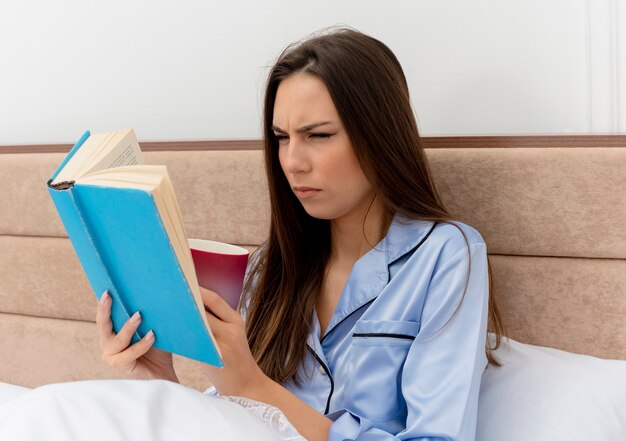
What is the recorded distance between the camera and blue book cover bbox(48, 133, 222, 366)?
0.83 m

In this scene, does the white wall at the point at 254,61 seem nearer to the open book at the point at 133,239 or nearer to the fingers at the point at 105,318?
the open book at the point at 133,239

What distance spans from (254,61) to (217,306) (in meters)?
0.82

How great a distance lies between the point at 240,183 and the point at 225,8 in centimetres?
41

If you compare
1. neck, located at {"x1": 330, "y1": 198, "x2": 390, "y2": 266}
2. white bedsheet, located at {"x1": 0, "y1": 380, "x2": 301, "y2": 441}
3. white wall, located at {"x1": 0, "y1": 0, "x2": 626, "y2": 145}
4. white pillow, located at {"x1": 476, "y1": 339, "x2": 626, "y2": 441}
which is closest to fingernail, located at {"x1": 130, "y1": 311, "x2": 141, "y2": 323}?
white bedsheet, located at {"x1": 0, "y1": 380, "x2": 301, "y2": 441}

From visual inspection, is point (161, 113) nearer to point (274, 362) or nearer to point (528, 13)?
point (274, 362)

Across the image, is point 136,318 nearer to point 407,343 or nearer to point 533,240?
point 407,343

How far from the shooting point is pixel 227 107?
171cm


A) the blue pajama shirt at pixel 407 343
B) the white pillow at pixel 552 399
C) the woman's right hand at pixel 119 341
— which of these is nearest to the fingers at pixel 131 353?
the woman's right hand at pixel 119 341

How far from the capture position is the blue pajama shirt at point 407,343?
A: 42.0 inches

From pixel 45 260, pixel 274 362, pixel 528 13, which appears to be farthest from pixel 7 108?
pixel 528 13

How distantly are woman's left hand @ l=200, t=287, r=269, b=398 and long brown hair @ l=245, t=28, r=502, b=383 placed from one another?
20 centimetres

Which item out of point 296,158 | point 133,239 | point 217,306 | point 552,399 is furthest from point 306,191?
point 552,399

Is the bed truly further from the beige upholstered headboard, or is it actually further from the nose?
the nose

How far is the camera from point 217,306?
3.22 feet
